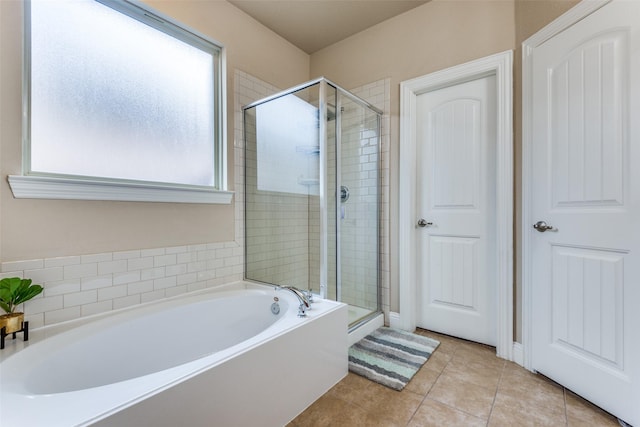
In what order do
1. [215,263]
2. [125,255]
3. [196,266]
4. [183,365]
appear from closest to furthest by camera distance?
[183,365], [125,255], [196,266], [215,263]

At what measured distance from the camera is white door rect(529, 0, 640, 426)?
4.32 ft

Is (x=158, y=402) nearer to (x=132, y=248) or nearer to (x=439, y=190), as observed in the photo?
(x=132, y=248)

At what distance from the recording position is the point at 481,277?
2.13 meters

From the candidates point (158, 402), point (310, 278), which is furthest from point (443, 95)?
point (158, 402)

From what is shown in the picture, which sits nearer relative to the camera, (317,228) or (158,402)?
(158,402)

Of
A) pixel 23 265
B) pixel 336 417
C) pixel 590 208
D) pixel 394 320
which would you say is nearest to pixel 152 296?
pixel 23 265

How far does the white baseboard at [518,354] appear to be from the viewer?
1.83 meters

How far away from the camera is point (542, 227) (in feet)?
5.49

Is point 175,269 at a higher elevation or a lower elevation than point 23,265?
lower

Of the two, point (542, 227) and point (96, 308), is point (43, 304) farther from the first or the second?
point (542, 227)

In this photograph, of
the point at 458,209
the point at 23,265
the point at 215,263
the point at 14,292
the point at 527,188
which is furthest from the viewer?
the point at 458,209

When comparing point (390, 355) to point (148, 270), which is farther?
point (390, 355)

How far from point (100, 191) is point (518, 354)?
8.88 feet

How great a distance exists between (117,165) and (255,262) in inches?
46.1
